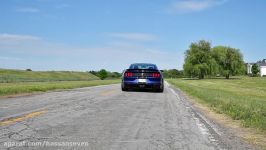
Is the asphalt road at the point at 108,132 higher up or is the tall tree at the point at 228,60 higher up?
the tall tree at the point at 228,60

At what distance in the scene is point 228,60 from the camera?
345ft

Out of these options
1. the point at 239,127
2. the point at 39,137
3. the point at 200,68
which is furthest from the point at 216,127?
the point at 200,68

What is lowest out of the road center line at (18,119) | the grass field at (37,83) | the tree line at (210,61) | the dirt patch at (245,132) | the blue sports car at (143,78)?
the dirt patch at (245,132)

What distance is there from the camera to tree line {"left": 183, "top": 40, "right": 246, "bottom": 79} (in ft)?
319

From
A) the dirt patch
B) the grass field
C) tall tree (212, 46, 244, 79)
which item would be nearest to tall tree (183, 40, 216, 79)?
tall tree (212, 46, 244, 79)

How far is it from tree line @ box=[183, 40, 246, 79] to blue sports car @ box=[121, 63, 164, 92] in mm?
75621

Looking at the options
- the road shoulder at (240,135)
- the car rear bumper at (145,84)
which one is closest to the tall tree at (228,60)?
the car rear bumper at (145,84)

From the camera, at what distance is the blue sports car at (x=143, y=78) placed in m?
21.5

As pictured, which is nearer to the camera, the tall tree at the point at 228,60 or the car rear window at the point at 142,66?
the car rear window at the point at 142,66

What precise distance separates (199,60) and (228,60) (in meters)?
10.6

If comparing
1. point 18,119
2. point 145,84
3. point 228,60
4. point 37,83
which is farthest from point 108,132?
point 228,60

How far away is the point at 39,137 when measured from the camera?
250 inches

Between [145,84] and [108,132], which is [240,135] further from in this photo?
[145,84]

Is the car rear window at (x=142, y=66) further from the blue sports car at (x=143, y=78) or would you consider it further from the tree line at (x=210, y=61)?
the tree line at (x=210, y=61)
